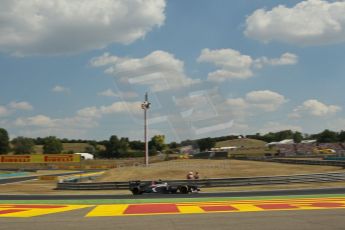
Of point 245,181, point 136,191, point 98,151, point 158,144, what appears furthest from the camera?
point 98,151

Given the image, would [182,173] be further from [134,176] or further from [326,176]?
[326,176]

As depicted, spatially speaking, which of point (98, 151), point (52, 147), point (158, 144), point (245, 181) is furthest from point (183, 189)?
point (98, 151)

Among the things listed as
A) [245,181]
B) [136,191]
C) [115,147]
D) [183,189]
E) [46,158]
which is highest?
[115,147]

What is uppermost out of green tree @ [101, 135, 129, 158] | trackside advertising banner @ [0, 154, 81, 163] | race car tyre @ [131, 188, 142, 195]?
green tree @ [101, 135, 129, 158]

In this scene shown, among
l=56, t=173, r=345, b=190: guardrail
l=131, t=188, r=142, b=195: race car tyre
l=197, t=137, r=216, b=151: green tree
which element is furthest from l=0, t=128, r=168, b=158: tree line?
l=131, t=188, r=142, b=195: race car tyre

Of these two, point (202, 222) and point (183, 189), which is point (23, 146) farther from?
point (202, 222)

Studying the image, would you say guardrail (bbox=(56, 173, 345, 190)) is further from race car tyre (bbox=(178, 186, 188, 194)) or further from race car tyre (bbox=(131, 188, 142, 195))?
race car tyre (bbox=(178, 186, 188, 194))

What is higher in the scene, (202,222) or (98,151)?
(98,151)

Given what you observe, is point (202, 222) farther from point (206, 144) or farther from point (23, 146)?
point (23, 146)

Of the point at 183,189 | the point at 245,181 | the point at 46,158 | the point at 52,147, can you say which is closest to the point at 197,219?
the point at 183,189

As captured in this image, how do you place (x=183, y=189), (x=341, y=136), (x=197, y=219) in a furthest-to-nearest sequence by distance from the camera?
1. (x=341, y=136)
2. (x=183, y=189)
3. (x=197, y=219)

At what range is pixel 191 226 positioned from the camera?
11328mm

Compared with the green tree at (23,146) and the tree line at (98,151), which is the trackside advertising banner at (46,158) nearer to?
the tree line at (98,151)

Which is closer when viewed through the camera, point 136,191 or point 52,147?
point 136,191
